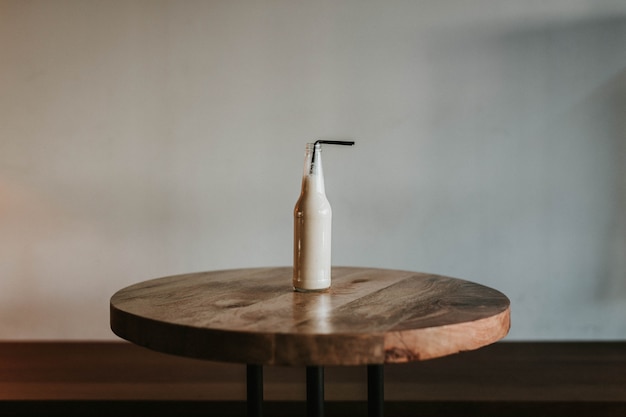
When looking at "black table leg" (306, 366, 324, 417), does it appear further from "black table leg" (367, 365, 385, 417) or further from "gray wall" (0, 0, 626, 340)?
"gray wall" (0, 0, 626, 340)

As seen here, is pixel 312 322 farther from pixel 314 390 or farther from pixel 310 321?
pixel 314 390

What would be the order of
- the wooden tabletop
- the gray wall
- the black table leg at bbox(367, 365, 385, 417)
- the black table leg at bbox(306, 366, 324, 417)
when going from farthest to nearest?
1. the gray wall
2. the black table leg at bbox(367, 365, 385, 417)
3. the black table leg at bbox(306, 366, 324, 417)
4. the wooden tabletop

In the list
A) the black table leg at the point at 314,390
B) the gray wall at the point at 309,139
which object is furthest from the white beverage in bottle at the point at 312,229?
the gray wall at the point at 309,139

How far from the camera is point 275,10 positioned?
9.06 feet

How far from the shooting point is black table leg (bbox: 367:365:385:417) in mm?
1376

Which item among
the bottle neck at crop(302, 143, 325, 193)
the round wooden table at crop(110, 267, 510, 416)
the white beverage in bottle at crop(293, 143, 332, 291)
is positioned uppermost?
the bottle neck at crop(302, 143, 325, 193)

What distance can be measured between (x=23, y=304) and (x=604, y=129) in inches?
112

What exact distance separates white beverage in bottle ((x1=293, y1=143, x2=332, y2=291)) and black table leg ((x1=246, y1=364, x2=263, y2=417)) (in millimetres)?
273

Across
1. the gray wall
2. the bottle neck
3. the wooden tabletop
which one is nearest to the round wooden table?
the wooden tabletop

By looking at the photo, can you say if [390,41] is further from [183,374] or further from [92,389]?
[92,389]

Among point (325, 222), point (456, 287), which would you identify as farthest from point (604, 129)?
point (325, 222)

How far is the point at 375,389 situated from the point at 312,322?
528 millimetres

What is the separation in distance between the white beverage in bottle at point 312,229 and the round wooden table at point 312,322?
39 millimetres

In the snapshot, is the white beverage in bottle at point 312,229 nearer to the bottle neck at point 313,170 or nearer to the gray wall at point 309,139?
the bottle neck at point 313,170
